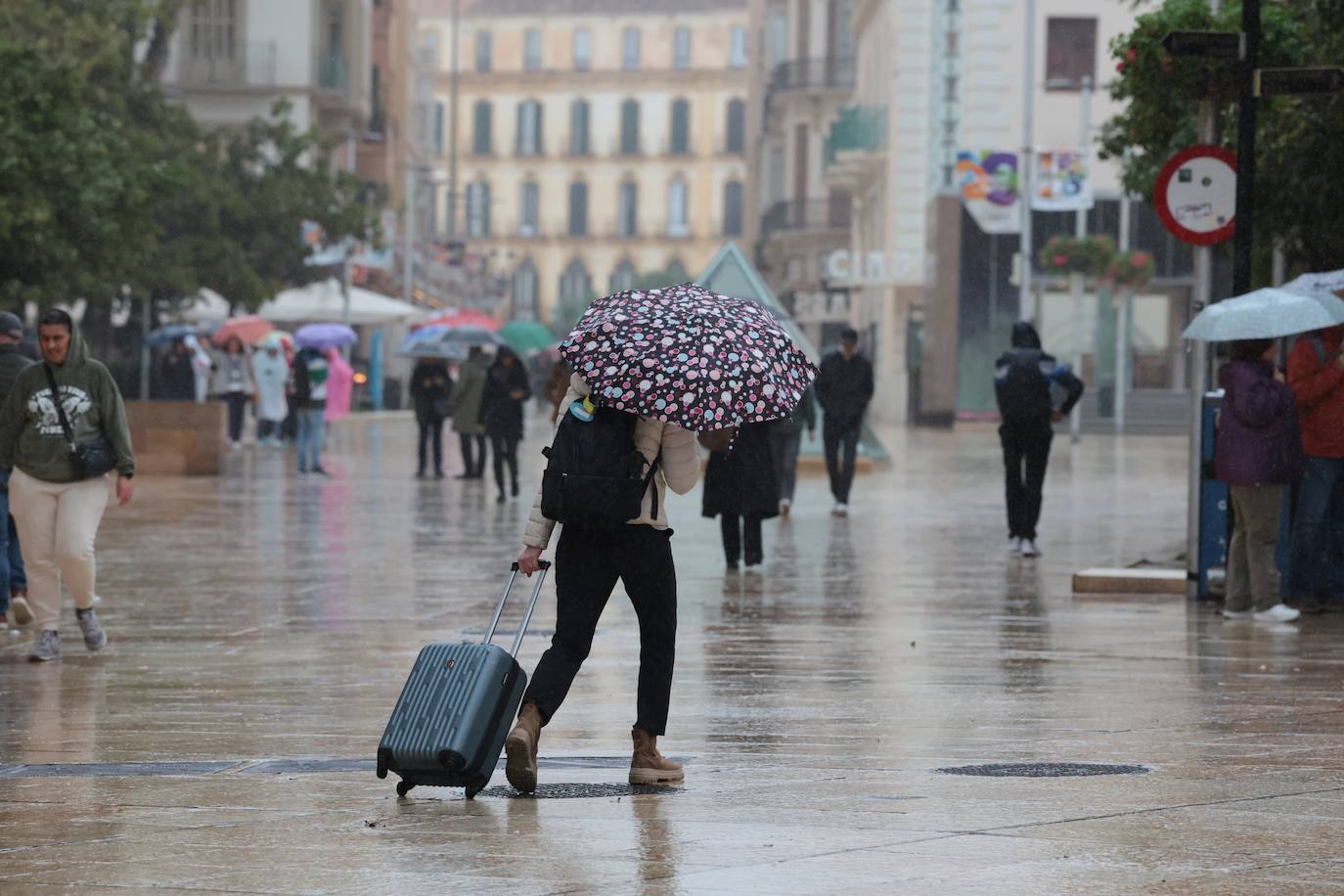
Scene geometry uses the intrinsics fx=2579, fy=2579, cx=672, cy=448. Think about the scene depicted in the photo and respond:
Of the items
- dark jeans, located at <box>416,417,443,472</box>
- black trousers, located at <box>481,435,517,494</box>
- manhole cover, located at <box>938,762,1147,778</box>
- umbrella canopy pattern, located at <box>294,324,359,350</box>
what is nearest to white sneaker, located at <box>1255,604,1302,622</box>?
manhole cover, located at <box>938,762,1147,778</box>

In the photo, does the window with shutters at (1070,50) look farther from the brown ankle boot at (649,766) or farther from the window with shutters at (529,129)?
the window with shutters at (529,129)

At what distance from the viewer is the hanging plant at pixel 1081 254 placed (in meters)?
46.4

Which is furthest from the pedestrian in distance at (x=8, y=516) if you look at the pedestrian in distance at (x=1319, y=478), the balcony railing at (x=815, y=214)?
the balcony railing at (x=815, y=214)

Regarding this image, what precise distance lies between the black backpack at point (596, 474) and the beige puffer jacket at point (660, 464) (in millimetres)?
68

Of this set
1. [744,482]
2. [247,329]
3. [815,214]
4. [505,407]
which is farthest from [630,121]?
[744,482]

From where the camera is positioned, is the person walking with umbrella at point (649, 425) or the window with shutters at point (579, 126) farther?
the window with shutters at point (579, 126)

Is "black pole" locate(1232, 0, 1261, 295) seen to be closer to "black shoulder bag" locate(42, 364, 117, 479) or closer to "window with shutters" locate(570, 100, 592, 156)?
"black shoulder bag" locate(42, 364, 117, 479)

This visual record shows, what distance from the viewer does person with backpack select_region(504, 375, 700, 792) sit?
23.9 feet

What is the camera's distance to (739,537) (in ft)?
52.3

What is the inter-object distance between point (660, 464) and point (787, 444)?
12.9 metres

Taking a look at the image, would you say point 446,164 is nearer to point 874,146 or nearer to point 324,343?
point 874,146

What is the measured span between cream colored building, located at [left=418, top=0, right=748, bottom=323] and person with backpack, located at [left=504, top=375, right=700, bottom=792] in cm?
11233

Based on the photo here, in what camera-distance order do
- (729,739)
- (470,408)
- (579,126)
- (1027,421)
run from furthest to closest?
(579,126) → (470,408) → (1027,421) → (729,739)

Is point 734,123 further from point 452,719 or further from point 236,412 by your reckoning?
point 452,719
